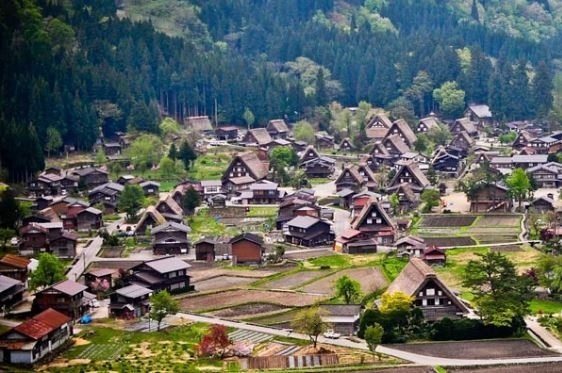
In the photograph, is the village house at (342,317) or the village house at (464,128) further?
the village house at (464,128)

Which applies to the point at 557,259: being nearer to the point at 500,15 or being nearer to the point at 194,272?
the point at 194,272

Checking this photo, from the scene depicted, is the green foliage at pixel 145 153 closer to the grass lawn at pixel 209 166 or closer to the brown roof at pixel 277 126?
the grass lawn at pixel 209 166

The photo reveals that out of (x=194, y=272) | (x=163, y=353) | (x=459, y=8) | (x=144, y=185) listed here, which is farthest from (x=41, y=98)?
(x=459, y=8)

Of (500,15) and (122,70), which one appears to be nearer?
(122,70)

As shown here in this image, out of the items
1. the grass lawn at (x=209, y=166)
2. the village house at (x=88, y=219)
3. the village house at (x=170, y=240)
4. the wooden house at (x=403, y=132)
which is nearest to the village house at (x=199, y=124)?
the grass lawn at (x=209, y=166)

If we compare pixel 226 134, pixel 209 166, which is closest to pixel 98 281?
pixel 209 166

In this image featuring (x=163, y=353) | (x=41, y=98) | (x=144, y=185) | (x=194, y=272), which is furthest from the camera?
(x=41, y=98)
